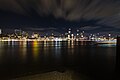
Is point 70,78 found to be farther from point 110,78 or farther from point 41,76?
point 110,78

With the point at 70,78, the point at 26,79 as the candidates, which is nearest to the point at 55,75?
the point at 70,78

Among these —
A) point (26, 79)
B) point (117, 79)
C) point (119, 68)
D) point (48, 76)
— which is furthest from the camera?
point (119, 68)

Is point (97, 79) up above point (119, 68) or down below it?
below

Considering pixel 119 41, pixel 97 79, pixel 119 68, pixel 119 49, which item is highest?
pixel 119 41

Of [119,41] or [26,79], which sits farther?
[119,41]

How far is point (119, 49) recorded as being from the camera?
17703 mm

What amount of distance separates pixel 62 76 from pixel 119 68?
1218 centimetres

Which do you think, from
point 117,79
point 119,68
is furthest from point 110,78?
point 119,68

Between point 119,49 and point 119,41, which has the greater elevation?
point 119,41

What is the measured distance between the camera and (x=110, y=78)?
1762 centimetres

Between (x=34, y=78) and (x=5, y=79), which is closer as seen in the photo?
(x=34, y=78)

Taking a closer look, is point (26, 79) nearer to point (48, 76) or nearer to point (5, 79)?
point (48, 76)

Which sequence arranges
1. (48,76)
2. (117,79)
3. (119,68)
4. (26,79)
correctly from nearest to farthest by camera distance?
(26,79)
(48,76)
(117,79)
(119,68)

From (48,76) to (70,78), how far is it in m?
1.85
